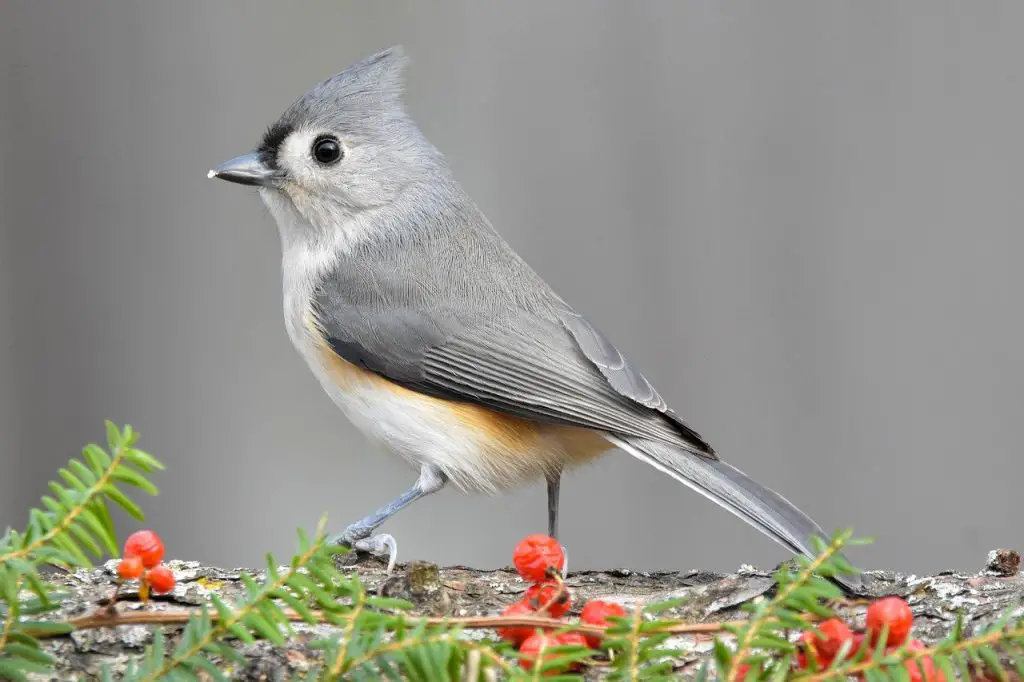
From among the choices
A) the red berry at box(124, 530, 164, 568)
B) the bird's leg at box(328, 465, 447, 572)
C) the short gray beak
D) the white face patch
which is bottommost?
the red berry at box(124, 530, 164, 568)

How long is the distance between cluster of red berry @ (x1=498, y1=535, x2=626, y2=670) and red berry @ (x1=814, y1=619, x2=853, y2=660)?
157 millimetres

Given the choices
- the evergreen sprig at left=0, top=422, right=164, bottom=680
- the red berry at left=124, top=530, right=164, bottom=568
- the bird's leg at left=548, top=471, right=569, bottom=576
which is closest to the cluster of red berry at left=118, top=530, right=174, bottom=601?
the red berry at left=124, top=530, right=164, bottom=568

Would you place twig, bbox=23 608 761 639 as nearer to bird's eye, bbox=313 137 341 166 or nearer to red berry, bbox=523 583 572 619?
red berry, bbox=523 583 572 619

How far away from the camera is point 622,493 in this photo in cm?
274

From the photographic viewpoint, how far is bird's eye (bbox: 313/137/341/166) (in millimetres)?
2109

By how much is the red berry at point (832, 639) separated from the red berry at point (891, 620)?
19mm

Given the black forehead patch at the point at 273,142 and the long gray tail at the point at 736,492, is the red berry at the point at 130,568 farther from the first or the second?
the black forehead patch at the point at 273,142

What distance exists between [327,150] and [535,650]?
1.39 m

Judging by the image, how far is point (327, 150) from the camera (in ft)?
6.95

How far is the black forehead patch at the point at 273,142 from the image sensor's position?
2094mm

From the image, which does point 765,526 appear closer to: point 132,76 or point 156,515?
point 156,515

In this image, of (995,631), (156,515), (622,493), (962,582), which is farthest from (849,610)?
(156,515)

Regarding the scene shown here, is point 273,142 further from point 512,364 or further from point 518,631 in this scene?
point 518,631

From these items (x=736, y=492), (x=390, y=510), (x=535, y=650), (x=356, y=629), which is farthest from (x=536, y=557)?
(x=390, y=510)
